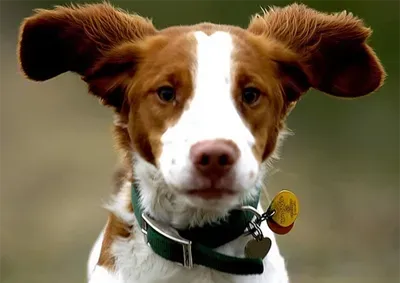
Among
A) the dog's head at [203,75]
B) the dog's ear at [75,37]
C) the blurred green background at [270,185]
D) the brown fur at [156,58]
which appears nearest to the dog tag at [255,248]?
the dog's head at [203,75]

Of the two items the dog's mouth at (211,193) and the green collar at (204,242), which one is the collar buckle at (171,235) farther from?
the dog's mouth at (211,193)

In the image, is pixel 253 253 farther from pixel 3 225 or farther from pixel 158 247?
pixel 3 225

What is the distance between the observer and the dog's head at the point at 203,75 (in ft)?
12.5

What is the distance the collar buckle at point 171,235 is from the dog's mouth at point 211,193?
0.25 metres

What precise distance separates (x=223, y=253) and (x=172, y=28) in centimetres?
67

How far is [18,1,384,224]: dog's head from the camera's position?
3.81 m

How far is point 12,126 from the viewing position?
30.0ft

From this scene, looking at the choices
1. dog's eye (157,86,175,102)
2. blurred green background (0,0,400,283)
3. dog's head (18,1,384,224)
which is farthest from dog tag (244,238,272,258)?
blurred green background (0,0,400,283)

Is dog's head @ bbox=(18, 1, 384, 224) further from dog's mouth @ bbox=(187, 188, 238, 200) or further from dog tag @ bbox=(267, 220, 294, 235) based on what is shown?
dog tag @ bbox=(267, 220, 294, 235)

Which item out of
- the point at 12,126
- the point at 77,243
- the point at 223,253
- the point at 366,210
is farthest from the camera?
the point at 12,126

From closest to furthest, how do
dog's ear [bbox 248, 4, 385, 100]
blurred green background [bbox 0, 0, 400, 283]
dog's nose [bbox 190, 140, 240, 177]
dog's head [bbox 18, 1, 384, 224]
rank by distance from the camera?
dog's nose [bbox 190, 140, 240, 177]
dog's head [bbox 18, 1, 384, 224]
dog's ear [bbox 248, 4, 385, 100]
blurred green background [bbox 0, 0, 400, 283]

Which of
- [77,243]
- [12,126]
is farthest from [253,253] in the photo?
[12,126]

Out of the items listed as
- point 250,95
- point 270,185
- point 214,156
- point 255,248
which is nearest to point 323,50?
point 250,95

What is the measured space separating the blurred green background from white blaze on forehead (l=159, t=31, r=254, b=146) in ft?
8.40
